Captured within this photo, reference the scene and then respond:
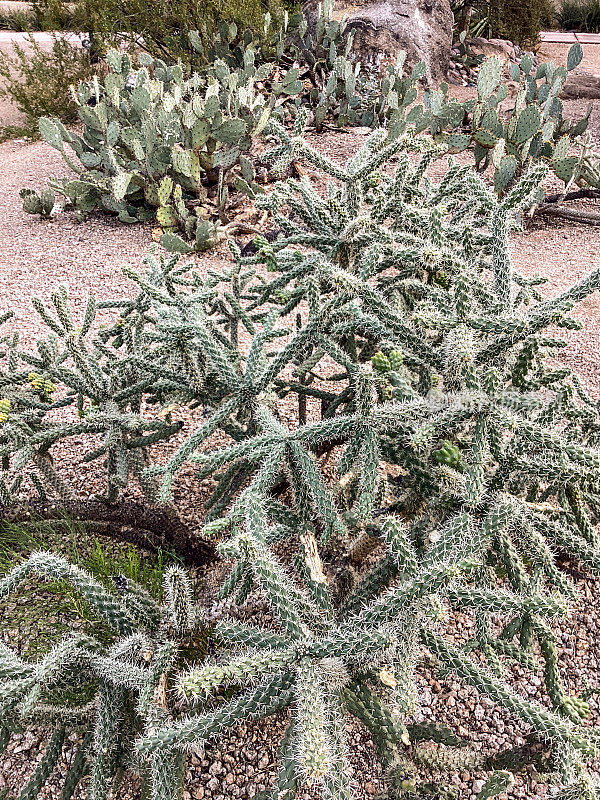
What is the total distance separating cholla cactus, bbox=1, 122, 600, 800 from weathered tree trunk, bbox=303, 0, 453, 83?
601cm

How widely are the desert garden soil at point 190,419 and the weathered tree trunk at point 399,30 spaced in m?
1.82

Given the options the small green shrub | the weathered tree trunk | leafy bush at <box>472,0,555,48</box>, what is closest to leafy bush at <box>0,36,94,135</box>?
the weathered tree trunk

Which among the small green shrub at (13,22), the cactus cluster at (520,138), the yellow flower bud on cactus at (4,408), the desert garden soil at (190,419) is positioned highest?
the small green shrub at (13,22)

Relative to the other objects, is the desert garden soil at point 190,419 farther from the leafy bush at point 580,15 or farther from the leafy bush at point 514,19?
the leafy bush at point 580,15

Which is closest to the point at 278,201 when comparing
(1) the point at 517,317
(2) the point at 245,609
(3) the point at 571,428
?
(1) the point at 517,317

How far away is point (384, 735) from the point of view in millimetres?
1440

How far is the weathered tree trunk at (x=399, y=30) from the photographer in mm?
7352

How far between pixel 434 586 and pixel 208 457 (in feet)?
2.21

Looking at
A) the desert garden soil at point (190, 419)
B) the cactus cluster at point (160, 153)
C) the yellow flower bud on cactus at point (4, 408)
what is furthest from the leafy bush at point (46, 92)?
the yellow flower bud on cactus at point (4, 408)

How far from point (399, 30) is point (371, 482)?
7.58 metres

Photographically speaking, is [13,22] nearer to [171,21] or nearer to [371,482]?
[171,21]

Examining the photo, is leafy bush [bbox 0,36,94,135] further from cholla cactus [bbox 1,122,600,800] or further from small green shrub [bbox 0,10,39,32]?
small green shrub [bbox 0,10,39,32]

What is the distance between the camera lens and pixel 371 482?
55.3 inches

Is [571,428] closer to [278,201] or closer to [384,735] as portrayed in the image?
[384,735]
